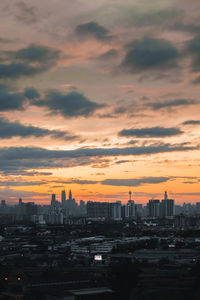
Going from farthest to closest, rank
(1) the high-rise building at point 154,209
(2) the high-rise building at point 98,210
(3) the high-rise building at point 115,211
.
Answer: (1) the high-rise building at point 154,209 → (2) the high-rise building at point 98,210 → (3) the high-rise building at point 115,211

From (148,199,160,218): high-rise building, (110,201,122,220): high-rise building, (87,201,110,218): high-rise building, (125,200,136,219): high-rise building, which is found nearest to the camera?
(110,201,122,220): high-rise building

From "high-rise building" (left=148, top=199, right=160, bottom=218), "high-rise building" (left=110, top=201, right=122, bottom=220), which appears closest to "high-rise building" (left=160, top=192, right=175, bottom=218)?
"high-rise building" (left=148, top=199, right=160, bottom=218)

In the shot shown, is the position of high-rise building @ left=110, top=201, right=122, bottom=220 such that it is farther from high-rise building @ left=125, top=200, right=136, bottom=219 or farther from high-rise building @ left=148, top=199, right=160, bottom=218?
high-rise building @ left=148, top=199, right=160, bottom=218

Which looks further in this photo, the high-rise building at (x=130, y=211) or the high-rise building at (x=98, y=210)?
the high-rise building at (x=130, y=211)

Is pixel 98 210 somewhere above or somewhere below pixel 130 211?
above

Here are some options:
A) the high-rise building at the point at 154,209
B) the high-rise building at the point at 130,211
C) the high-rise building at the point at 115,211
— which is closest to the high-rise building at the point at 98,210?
the high-rise building at the point at 115,211

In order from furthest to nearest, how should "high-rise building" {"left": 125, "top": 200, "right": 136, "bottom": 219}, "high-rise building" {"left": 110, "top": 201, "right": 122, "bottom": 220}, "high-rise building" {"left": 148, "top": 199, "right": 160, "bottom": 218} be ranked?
1. "high-rise building" {"left": 148, "top": 199, "right": 160, "bottom": 218}
2. "high-rise building" {"left": 125, "top": 200, "right": 136, "bottom": 219}
3. "high-rise building" {"left": 110, "top": 201, "right": 122, "bottom": 220}

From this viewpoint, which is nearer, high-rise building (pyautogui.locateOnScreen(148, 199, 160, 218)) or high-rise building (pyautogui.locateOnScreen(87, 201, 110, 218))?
high-rise building (pyautogui.locateOnScreen(87, 201, 110, 218))

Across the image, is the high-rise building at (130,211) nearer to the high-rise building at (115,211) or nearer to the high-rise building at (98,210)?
the high-rise building at (115,211)

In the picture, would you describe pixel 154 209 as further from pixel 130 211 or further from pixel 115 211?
pixel 115 211

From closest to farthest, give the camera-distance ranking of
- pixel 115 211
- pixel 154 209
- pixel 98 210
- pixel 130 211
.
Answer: pixel 115 211
pixel 98 210
pixel 130 211
pixel 154 209

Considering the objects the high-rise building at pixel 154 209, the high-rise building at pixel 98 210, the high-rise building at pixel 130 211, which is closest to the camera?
the high-rise building at pixel 98 210

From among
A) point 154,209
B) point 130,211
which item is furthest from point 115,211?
point 154,209
